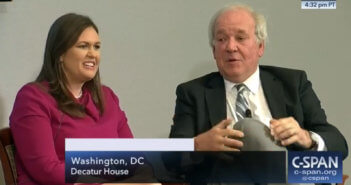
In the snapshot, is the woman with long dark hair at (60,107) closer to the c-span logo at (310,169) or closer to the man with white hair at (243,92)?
the man with white hair at (243,92)

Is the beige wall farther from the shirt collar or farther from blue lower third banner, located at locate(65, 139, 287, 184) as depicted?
blue lower third banner, located at locate(65, 139, 287, 184)

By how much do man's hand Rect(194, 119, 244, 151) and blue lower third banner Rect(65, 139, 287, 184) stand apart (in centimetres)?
2

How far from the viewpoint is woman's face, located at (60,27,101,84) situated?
1.21m

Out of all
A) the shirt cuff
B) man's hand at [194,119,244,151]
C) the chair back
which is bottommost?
the chair back

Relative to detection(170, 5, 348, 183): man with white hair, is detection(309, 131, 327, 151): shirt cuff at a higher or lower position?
lower

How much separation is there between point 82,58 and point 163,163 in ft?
1.27

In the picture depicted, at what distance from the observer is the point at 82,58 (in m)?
1.20

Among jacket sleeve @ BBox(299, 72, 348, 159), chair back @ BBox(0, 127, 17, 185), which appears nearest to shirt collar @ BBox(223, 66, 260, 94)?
jacket sleeve @ BBox(299, 72, 348, 159)

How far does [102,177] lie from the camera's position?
3.25ft

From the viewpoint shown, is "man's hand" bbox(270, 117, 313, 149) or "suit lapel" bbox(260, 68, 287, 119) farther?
"suit lapel" bbox(260, 68, 287, 119)

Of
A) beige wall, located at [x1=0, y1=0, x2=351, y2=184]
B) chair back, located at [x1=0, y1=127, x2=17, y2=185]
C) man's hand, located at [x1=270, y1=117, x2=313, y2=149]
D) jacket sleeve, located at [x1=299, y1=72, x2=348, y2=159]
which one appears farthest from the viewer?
beige wall, located at [x1=0, y1=0, x2=351, y2=184]

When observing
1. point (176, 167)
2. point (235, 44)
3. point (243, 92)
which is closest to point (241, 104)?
point (243, 92)

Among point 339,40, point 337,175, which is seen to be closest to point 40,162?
point 337,175

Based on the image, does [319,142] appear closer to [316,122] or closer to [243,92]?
[316,122]
